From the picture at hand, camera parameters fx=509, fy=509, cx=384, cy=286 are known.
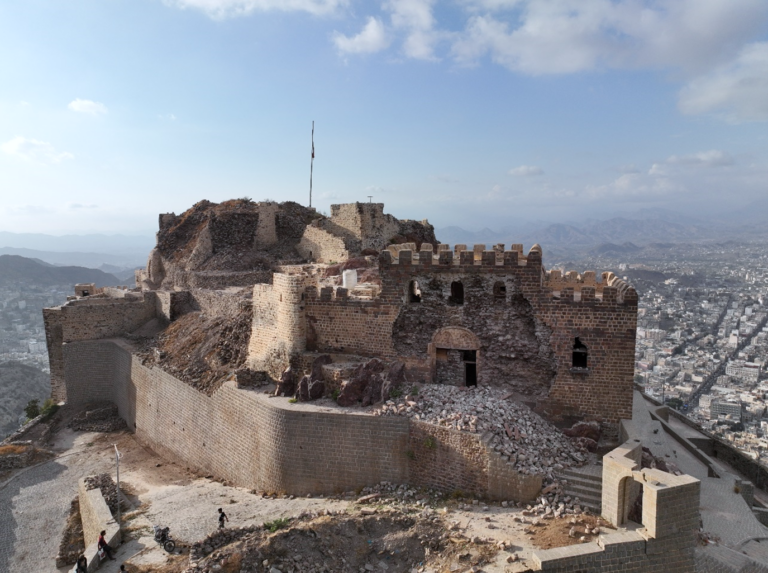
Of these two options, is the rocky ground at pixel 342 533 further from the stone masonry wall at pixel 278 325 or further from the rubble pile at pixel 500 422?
the stone masonry wall at pixel 278 325

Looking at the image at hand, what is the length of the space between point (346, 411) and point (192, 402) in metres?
6.28

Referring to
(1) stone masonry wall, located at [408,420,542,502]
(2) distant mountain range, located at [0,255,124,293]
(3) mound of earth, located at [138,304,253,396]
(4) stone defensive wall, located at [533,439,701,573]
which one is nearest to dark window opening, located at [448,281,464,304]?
(1) stone masonry wall, located at [408,420,542,502]

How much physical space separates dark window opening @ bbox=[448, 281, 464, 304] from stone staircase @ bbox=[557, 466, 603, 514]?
15.6 ft

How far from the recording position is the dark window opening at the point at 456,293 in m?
13.3

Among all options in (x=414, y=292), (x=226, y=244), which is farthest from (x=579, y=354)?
(x=226, y=244)

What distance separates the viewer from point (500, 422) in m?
11.2

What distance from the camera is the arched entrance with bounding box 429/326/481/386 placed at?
13.2 metres

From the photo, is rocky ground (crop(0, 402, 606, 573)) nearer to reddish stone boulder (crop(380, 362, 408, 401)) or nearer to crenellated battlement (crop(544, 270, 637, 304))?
reddish stone boulder (crop(380, 362, 408, 401))

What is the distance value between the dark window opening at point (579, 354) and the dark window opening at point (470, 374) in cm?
250

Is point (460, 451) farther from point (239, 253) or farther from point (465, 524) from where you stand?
point (239, 253)

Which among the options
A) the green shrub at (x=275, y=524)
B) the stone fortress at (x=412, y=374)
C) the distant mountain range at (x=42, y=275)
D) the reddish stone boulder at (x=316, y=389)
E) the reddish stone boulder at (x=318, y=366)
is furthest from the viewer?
the distant mountain range at (x=42, y=275)

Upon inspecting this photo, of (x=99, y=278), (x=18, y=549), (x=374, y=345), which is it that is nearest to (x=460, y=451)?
(x=374, y=345)

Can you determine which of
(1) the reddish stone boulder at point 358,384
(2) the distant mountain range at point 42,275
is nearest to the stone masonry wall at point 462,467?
(1) the reddish stone boulder at point 358,384

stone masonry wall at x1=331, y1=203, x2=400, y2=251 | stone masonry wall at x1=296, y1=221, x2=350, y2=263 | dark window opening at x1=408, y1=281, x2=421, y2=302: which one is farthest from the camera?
A: stone masonry wall at x1=331, y1=203, x2=400, y2=251
